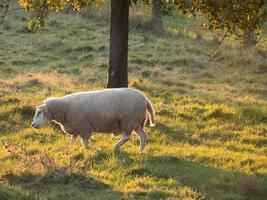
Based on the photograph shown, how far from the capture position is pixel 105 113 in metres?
11.7

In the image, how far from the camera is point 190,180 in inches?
396

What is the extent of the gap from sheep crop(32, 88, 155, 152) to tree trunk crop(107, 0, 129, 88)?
3845 millimetres

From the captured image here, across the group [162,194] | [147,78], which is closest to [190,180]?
[162,194]

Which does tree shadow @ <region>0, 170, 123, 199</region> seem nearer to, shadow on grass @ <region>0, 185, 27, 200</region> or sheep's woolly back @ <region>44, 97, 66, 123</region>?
shadow on grass @ <region>0, 185, 27, 200</region>

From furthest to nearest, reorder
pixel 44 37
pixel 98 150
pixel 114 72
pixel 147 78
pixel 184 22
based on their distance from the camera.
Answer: pixel 184 22 → pixel 44 37 → pixel 147 78 → pixel 114 72 → pixel 98 150

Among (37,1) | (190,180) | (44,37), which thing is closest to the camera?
(190,180)

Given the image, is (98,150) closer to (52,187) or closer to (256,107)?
(52,187)

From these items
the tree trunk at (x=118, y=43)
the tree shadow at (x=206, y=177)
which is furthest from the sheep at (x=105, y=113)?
the tree trunk at (x=118, y=43)

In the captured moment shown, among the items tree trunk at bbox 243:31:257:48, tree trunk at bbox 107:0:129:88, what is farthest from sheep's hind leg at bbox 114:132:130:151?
tree trunk at bbox 107:0:129:88

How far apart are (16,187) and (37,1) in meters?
7.48

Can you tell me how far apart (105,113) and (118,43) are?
4401 mm

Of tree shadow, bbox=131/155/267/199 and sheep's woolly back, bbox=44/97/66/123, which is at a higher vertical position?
sheep's woolly back, bbox=44/97/66/123

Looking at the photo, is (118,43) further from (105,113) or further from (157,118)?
(105,113)

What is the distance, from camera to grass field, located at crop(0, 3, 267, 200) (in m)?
9.17
